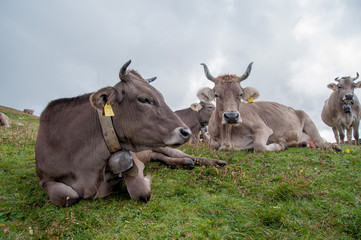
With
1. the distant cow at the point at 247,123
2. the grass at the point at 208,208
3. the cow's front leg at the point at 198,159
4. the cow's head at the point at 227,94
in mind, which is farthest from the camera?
the distant cow at the point at 247,123

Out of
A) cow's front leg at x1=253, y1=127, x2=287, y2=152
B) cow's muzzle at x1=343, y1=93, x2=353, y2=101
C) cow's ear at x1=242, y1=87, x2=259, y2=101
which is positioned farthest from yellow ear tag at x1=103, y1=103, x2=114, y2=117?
cow's muzzle at x1=343, y1=93, x2=353, y2=101

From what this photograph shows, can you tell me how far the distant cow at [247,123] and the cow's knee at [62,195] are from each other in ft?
14.3

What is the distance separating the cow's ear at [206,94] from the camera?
8375 mm

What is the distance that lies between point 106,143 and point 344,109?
13.4 metres

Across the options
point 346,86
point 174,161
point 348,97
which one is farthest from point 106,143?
point 346,86

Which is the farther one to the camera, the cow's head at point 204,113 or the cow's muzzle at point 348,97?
the cow's head at point 204,113

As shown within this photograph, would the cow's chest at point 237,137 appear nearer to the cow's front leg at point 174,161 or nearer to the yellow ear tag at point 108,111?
the cow's front leg at point 174,161

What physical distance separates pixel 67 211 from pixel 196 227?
1.78m

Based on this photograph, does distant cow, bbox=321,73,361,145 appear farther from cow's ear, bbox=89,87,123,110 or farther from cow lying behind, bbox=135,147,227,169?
cow's ear, bbox=89,87,123,110

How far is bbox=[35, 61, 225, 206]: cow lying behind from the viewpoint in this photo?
4000 millimetres

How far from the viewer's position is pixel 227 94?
7781 mm

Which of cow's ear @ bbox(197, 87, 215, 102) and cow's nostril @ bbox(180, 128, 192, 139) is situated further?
cow's ear @ bbox(197, 87, 215, 102)

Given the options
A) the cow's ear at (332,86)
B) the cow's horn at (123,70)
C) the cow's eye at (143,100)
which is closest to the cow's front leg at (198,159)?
the cow's eye at (143,100)

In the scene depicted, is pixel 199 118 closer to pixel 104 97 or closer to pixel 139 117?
pixel 139 117
